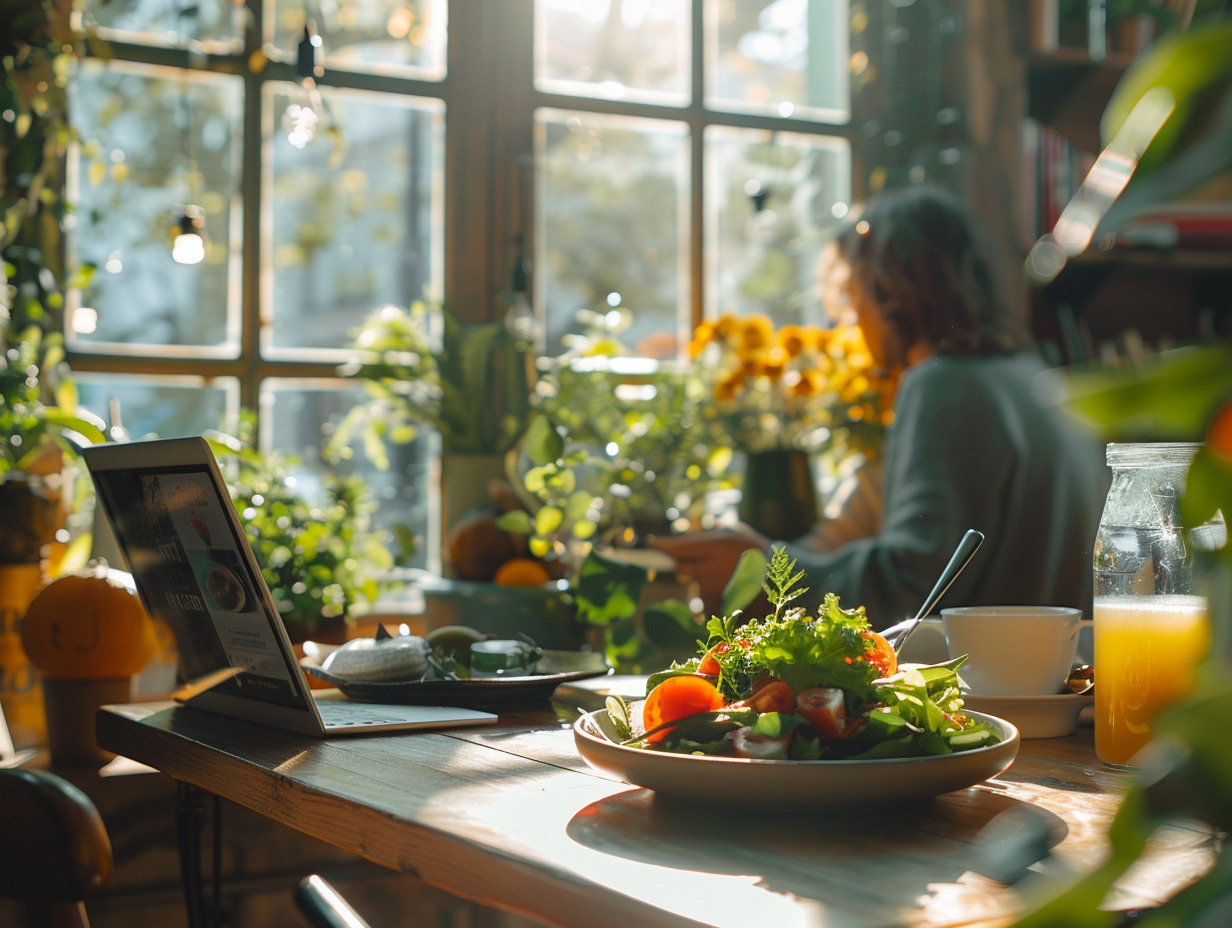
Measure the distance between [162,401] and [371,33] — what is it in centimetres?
82

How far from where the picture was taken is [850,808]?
646mm

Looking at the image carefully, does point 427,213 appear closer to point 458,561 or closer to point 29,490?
point 458,561

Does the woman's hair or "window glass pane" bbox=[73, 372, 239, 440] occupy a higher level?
the woman's hair

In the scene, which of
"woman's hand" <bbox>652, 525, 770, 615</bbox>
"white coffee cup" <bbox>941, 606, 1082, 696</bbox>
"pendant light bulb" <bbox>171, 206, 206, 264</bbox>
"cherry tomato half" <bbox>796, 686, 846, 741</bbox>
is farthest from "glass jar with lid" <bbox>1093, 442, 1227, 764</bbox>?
"pendant light bulb" <bbox>171, 206, 206, 264</bbox>

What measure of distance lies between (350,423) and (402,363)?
155mm

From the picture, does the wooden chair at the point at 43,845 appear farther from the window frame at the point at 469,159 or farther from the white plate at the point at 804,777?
the window frame at the point at 469,159

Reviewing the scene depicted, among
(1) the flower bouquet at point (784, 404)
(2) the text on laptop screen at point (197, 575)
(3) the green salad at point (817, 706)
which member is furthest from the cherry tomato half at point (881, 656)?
(1) the flower bouquet at point (784, 404)

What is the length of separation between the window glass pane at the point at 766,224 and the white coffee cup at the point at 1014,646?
67.7 inches

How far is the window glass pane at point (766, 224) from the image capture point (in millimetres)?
2625

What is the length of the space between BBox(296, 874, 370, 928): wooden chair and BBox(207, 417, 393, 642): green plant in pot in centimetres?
74

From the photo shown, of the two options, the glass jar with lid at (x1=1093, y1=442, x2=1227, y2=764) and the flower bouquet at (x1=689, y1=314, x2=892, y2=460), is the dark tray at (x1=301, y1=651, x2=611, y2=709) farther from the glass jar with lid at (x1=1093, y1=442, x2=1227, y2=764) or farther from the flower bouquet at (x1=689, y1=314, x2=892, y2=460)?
the flower bouquet at (x1=689, y1=314, x2=892, y2=460)

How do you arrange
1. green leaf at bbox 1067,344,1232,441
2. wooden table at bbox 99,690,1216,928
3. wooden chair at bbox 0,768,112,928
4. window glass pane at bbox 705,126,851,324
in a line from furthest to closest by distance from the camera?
window glass pane at bbox 705,126,851,324 → wooden chair at bbox 0,768,112,928 → wooden table at bbox 99,690,1216,928 → green leaf at bbox 1067,344,1232,441

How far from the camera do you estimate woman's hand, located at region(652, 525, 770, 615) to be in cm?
174

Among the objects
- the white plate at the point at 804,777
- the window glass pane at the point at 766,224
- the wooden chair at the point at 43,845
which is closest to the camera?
the white plate at the point at 804,777
